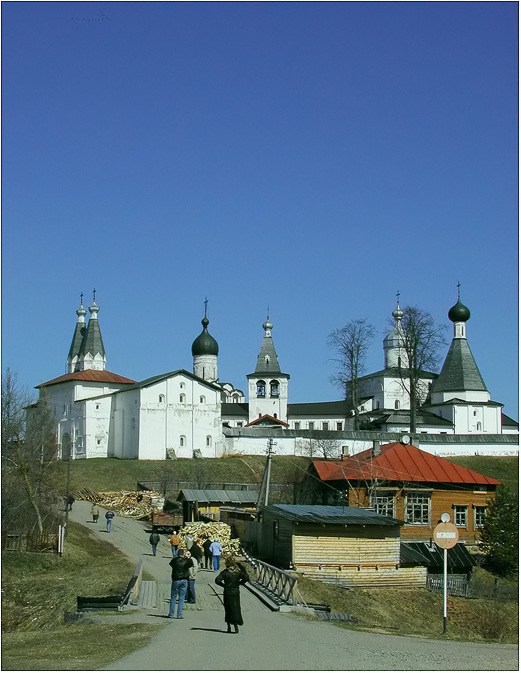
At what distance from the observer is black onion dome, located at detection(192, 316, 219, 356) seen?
86938mm

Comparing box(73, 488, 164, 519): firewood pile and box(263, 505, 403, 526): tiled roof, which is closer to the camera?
box(263, 505, 403, 526): tiled roof

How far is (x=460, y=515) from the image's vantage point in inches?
1649

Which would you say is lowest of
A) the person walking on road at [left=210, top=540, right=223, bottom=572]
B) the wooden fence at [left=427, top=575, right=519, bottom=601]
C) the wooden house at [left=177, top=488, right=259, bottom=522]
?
the wooden fence at [left=427, top=575, right=519, bottom=601]

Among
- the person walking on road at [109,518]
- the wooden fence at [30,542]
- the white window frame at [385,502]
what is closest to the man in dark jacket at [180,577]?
the wooden fence at [30,542]

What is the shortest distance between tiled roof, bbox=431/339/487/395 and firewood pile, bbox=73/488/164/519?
34.3 metres

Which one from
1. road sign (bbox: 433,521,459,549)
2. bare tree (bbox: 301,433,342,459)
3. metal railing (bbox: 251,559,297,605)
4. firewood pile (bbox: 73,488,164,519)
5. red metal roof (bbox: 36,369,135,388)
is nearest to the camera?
road sign (bbox: 433,521,459,549)

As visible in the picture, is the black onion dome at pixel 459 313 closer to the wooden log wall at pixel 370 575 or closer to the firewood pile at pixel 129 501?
the firewood pile at pixel 129 501

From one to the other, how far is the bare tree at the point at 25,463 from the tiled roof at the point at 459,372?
42.5 m

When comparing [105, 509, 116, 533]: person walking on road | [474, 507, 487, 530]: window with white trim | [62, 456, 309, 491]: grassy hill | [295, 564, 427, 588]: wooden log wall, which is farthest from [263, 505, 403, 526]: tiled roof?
[62, 456, 309, 491]: grassy hill

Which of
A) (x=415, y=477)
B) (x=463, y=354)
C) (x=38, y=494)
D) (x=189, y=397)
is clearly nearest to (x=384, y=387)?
(x=463, y=354)

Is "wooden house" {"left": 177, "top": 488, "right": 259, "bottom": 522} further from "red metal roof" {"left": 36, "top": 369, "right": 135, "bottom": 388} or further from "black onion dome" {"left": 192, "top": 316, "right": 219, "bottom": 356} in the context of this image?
"black onion dome" {"left": 192, "top": 316, "right": 219, "bottom": 356}

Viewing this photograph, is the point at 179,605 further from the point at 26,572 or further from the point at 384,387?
the point at 384,387

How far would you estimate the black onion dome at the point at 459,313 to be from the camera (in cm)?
7919

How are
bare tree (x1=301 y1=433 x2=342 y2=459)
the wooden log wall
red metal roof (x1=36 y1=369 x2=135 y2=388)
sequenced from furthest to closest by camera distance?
red metal roof (x1=36 y1=369 x2=135 y2=388) < bare tree (x1=301 y1=433 x2=342 y2=459) < the wooden log wall
